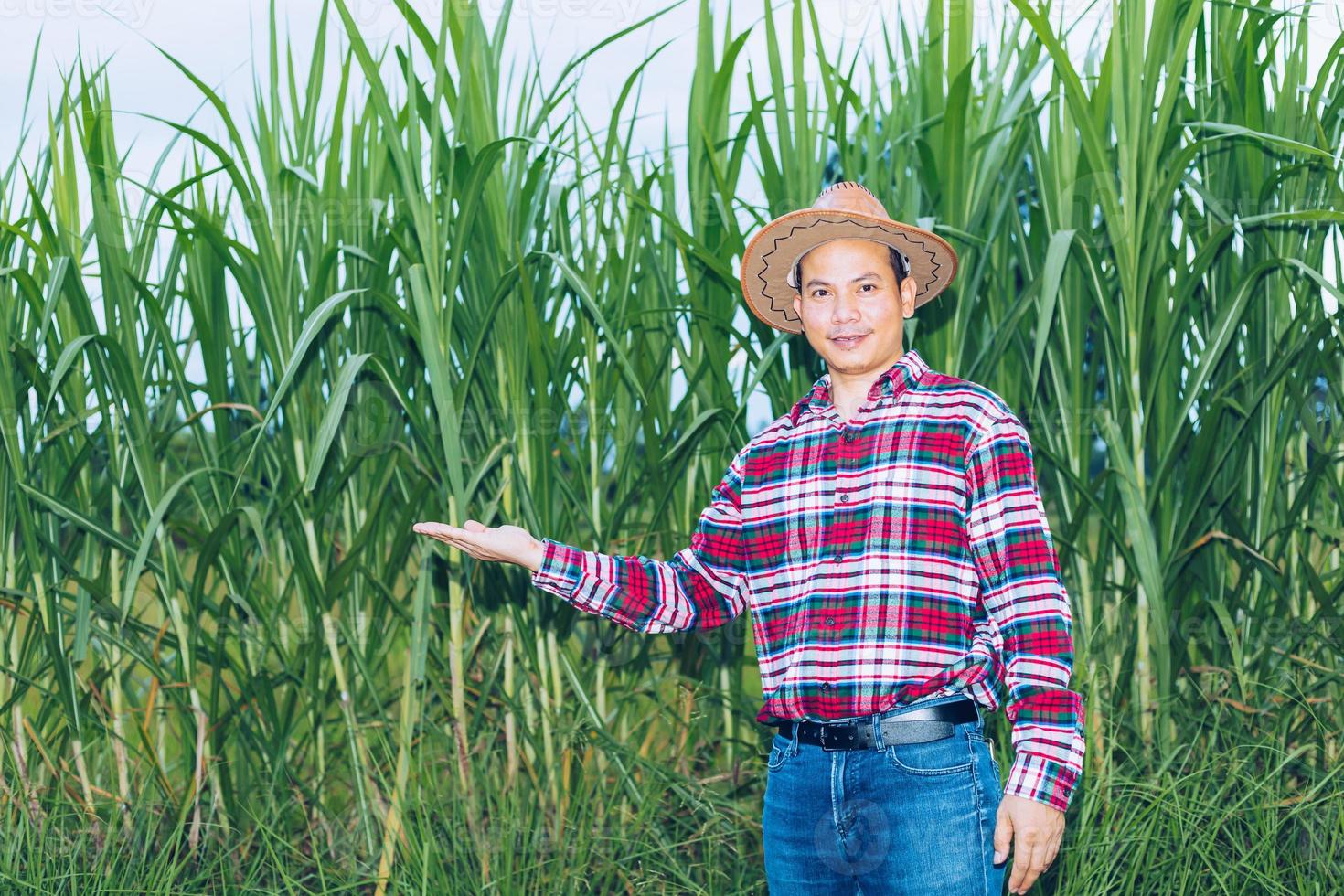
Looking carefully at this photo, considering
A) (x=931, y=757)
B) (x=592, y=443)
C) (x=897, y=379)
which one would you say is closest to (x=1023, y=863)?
(x=931, y=757)

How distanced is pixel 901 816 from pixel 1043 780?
0.15 metres

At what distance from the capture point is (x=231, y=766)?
232cm

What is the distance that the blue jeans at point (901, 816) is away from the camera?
1.26 metres

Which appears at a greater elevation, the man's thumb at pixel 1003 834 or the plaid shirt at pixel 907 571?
the plaid shirt at pixel 907 571

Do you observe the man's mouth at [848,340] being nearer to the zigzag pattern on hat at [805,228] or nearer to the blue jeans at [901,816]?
A: the zigzag pattern on hat at [805,228]

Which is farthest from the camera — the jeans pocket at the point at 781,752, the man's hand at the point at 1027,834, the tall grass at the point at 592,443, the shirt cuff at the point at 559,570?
the tall grass at the point at 592,443

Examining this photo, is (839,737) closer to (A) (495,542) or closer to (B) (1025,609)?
(B) (1025,609)

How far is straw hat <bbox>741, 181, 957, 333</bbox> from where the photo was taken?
1.42m

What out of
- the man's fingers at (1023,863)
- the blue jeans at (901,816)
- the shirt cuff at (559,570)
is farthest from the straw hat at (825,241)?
the man's fingers at (1023,863)

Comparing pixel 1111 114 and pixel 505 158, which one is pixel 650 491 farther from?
pixel 1111 114

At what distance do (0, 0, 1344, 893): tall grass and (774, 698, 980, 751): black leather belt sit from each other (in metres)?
0.63

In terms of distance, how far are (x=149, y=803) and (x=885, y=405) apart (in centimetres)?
161

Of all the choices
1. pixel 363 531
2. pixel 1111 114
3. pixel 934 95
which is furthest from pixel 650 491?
pixel 1111 114

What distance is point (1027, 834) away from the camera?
3.95ft
